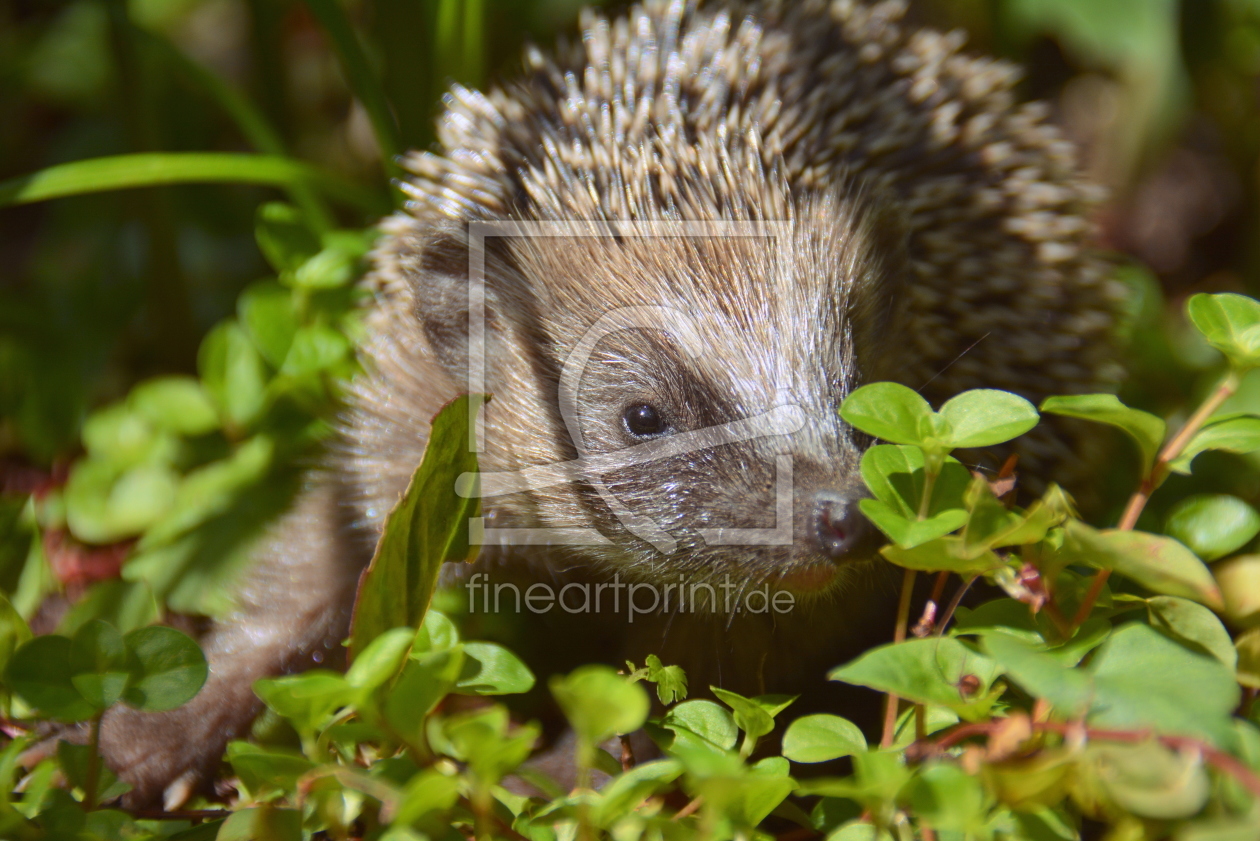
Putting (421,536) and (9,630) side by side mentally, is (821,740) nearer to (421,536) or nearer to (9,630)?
(421,536)

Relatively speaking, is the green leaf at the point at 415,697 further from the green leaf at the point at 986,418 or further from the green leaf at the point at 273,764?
the green leaf at the point at 986,418

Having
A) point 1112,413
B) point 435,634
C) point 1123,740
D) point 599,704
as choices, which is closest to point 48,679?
point 435,634

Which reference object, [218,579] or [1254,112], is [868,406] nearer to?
[218,579]

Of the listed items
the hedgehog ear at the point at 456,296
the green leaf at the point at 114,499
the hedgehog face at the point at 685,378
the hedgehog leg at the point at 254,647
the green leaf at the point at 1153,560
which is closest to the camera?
the green leaf at the point at 1153,560

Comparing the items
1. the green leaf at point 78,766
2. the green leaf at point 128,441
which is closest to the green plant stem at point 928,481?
the green leaf at point 78,766

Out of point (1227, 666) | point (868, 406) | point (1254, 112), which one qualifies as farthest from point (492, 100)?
point (1254, 112)

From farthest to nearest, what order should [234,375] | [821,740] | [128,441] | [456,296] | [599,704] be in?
[128,441], [234,375], [456,296], [821,740], [599,704]
